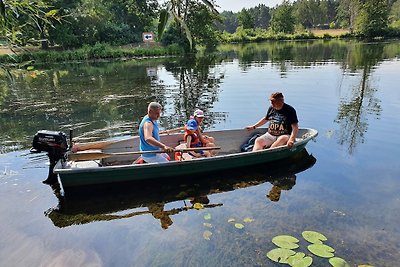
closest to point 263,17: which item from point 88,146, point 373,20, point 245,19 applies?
point 245,19

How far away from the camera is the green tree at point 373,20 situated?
194 ft

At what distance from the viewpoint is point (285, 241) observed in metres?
4.96

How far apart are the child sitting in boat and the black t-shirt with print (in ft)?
5.53

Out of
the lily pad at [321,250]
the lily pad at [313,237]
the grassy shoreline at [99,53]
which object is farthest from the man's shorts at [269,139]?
the grassy shoreline at [99,53]

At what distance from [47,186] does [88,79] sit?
17.1 meters

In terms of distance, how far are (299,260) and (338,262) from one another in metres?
0.52

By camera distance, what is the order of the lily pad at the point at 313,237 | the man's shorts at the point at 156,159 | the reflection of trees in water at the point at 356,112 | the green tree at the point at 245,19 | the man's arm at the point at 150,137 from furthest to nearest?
the green tree at the point at 245,19 → the reflection of trees in water at the point at 356,112 → the man's shorts at the point at 156,159 → the man's arm at the point at 150,137 → the lily pad at the point at 313,237

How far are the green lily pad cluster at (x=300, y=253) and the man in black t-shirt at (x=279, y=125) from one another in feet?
8.34

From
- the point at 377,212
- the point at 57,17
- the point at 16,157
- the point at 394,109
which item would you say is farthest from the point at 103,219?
the point at 394,109

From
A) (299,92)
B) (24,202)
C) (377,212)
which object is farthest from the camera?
(299,92)

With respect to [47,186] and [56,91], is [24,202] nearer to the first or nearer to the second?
[47,186]

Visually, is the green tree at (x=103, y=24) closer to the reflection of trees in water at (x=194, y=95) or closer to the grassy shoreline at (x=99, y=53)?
the grassy shoreline at (x=99, y=53)

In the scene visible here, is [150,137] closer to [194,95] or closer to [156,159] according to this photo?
[156,159]

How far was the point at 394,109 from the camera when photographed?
480 inches
